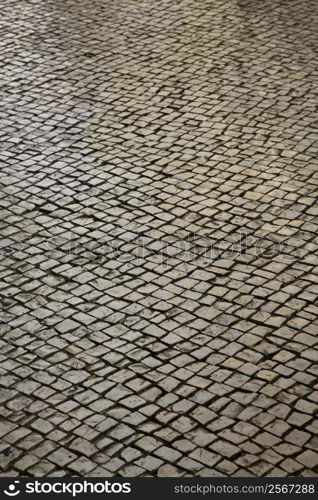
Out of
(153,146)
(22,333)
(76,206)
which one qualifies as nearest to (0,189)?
(76,206)

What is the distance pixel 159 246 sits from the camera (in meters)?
7.19

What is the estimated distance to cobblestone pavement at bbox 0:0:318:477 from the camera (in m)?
5.46

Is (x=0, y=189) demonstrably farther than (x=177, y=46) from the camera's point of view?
No

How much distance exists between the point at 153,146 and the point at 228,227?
1.60 meters

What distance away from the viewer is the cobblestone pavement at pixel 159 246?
546cm

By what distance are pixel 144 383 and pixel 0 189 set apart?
295cm

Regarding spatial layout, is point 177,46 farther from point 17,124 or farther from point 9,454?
point 9,454

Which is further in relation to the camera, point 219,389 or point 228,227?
point 228,227

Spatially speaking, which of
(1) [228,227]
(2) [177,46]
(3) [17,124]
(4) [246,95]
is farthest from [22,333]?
(2) [177,46]

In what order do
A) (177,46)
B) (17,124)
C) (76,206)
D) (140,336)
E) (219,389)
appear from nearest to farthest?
(219,389)
(140,336)
(76,206)
(17,124)
(177,46)

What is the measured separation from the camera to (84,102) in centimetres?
946

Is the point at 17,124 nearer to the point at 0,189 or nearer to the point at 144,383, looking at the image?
the point at 0,189

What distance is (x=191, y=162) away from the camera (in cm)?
830

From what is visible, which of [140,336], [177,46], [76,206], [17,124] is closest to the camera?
[140,336]
